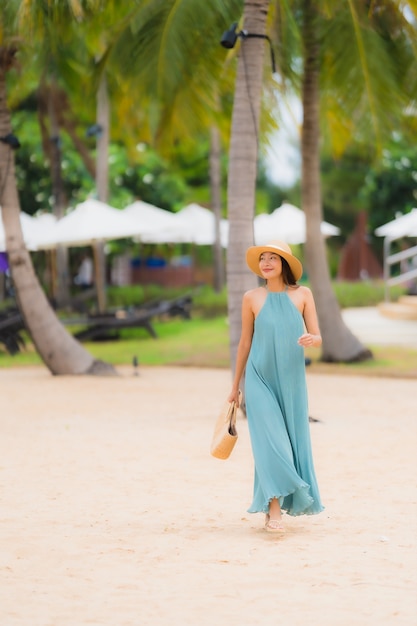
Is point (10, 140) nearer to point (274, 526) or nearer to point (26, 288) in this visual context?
point (26, 288)

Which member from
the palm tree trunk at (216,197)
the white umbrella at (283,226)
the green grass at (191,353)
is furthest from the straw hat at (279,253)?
the white umbrella at (283,226)

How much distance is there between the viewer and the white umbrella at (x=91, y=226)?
2180 centimetres

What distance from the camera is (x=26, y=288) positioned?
16656 mm

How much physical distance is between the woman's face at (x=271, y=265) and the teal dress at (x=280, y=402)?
132mm

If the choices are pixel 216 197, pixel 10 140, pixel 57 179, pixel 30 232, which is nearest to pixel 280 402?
pixel 10 140

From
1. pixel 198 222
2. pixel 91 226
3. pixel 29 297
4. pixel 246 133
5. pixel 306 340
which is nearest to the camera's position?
pixel 306 340

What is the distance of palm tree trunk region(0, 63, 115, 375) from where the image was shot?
16578 millimetres

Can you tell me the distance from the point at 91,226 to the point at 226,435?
1545 centimetres

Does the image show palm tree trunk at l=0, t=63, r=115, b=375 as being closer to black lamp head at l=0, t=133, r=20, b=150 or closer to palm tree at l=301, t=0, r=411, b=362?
black lamp head at l=0, t=133, r=20, b=150

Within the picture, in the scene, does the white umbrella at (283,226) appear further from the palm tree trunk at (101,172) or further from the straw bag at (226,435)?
the straw bag at (226,435)

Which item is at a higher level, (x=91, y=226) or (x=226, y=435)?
→ (x=91, y=226)

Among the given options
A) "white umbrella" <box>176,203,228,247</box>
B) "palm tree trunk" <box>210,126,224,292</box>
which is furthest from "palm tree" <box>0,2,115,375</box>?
"palm tree trunk" <box>210,126,224,292</box>

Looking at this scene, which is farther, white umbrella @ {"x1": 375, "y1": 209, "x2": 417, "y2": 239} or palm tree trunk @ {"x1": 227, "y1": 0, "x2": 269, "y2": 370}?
white umbrella @ {"x1": 375, "y1": 209, "x2": 417, "y2": 239}

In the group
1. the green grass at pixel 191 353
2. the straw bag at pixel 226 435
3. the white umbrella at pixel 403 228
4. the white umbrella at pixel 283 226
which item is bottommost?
the green grass at pixel 191 353
